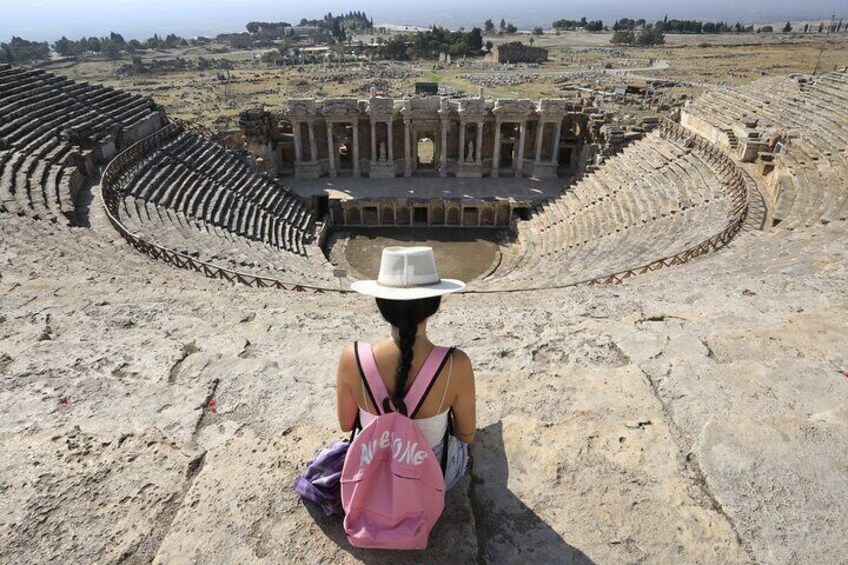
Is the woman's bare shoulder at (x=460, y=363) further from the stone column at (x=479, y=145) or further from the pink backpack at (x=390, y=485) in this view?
the stone column at (x=479, y=145)

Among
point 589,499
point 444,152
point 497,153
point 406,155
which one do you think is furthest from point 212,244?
point 497,153

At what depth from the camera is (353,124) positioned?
3225cm

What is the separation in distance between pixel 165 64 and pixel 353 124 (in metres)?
108

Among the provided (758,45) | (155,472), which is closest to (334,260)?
(155,472)

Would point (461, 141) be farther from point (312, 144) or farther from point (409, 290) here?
point (409, 290)

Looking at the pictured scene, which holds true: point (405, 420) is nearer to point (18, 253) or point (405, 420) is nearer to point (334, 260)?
point (18, 253)

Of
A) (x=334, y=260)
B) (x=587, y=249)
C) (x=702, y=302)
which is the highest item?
(x=702, y=302)

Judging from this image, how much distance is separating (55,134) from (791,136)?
31092mm

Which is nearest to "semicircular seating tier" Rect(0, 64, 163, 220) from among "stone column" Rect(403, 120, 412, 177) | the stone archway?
"stone column" Rect(403, 120, 412, 177)

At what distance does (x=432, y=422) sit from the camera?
11.9 feet

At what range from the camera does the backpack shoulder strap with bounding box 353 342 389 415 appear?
11.5 feet

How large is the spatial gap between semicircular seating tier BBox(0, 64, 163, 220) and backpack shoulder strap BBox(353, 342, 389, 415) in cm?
1688

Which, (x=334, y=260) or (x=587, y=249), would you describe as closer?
(x=587, y=249)

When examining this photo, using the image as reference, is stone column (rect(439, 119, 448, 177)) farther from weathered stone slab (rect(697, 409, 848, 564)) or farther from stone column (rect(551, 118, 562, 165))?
weathered stone slab (rect(697, 409, 848, 564))
